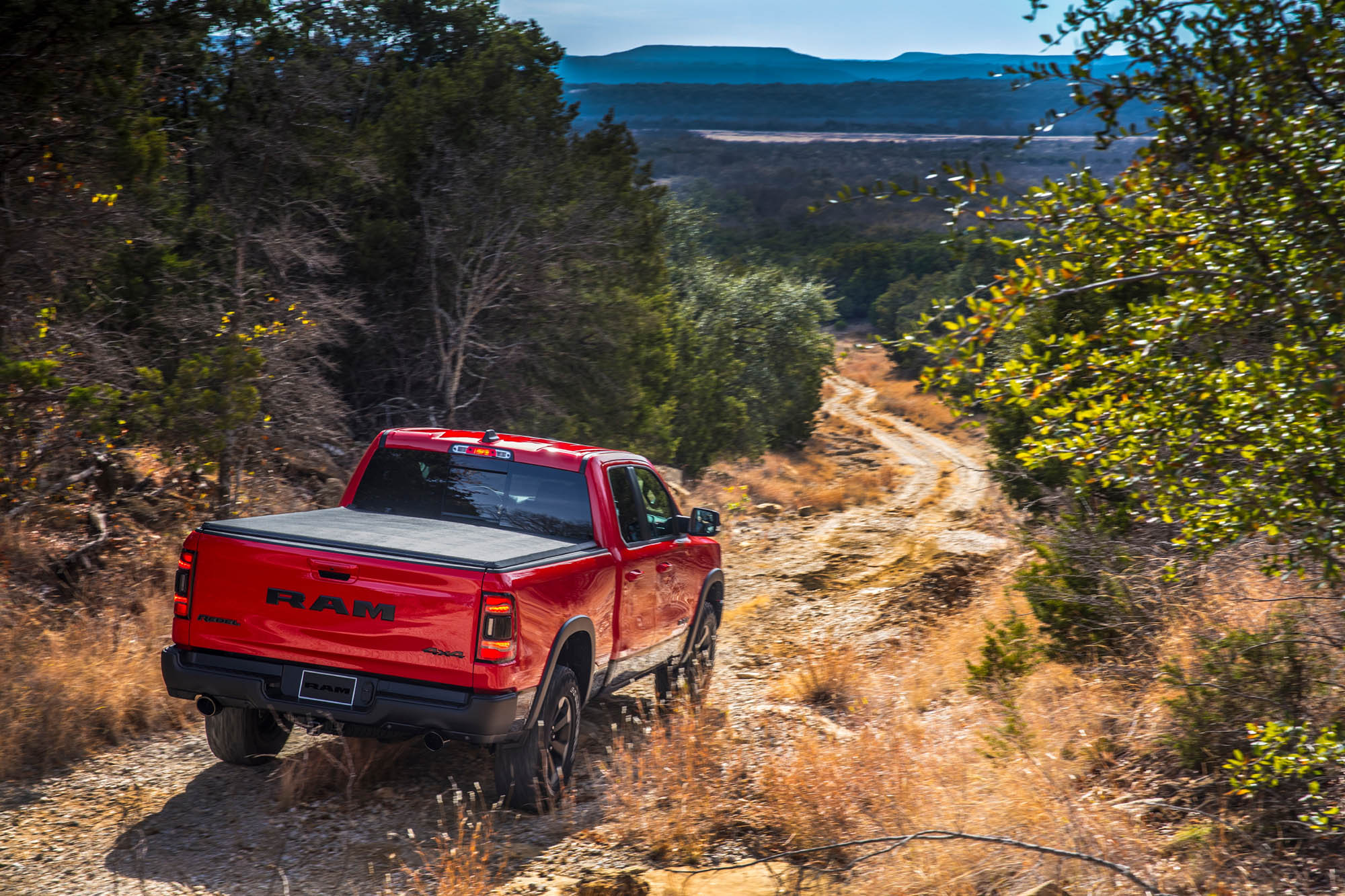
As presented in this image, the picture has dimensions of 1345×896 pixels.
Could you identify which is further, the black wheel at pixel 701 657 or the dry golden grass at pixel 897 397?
the dry golden grass at pixel 897 397

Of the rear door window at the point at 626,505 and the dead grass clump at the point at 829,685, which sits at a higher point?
the rear door window at the point at 626,505

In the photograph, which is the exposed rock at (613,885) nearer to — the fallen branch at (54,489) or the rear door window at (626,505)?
the rear door window at (626,505)

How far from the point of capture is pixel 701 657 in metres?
8.80

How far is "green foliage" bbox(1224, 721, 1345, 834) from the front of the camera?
4.05 meters

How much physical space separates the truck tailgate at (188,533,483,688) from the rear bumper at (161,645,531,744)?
2.3 inches

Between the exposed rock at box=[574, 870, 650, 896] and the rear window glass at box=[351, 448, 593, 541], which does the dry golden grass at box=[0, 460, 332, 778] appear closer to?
the rear window glass at box=[351, 448, 593, 541]

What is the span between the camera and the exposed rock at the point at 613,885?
4855 mm

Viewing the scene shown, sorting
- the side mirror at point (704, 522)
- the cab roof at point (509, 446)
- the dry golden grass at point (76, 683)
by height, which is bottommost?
the dry golden grass at point (76, 683)

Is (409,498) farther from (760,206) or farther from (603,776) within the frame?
(760,206)

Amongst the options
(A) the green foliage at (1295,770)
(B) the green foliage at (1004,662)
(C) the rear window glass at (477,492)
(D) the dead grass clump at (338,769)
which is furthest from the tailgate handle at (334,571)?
(B) the green foliage at (1004,662)

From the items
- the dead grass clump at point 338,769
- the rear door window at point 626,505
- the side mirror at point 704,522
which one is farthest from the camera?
the side mirror at point 704,522

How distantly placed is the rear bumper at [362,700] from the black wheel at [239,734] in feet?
2.45

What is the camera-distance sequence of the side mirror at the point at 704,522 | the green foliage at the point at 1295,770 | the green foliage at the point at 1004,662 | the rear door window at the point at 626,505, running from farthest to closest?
1. the green foliage at the point at 1004,662
2. the side mirror at the point at 704,522
3. the rear door window at the point at 626,505
4. the green foliage at the point at 1295,770

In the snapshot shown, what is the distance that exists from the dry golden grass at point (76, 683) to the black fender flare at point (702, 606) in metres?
3.61
